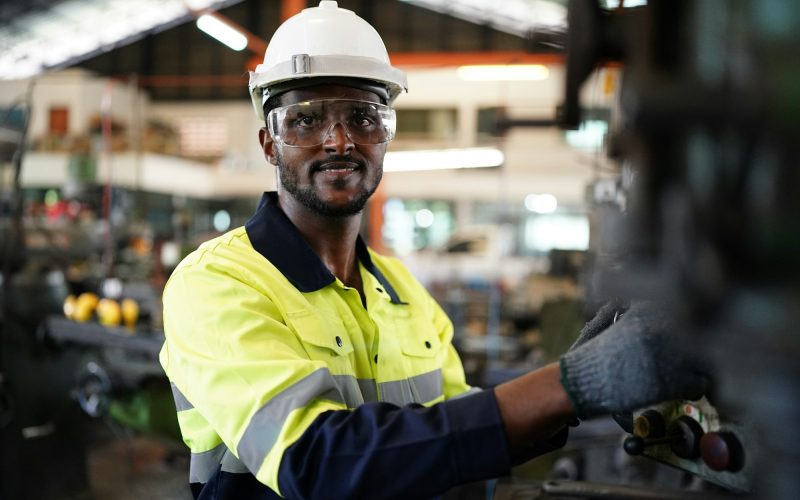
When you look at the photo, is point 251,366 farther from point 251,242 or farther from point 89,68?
point 89,68

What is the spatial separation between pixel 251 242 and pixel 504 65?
5.95m

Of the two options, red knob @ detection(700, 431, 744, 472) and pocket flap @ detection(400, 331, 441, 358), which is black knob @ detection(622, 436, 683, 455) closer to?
red knob @ detection(700, 431, 744, 472)

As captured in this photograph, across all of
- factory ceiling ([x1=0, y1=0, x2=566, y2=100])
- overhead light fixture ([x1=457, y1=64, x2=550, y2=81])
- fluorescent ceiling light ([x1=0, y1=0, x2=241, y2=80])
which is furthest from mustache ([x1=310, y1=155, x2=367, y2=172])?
fluorescent ceiling light ([x1=0, y1=0, x2=241, y2=80])

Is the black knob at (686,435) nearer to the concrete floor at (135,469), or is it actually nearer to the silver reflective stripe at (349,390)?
the silver reflective stripe at (349,390)

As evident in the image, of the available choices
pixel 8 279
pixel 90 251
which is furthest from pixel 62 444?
pixel 90 251

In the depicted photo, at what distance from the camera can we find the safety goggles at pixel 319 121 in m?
1.80

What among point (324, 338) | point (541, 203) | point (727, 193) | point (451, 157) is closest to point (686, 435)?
point (324, 338)

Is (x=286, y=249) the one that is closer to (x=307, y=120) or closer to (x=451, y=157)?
(x=307, y=120)

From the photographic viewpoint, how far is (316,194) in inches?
72.0

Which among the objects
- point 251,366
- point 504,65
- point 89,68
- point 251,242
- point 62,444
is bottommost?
point 62,444

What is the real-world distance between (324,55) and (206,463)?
0.90 m

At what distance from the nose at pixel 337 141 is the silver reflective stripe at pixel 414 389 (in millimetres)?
513

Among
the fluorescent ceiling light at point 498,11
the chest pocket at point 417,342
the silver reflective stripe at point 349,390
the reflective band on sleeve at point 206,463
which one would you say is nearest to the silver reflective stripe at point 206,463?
the reflective band on sleeve at point 206,463

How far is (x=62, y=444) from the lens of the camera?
4.40m
